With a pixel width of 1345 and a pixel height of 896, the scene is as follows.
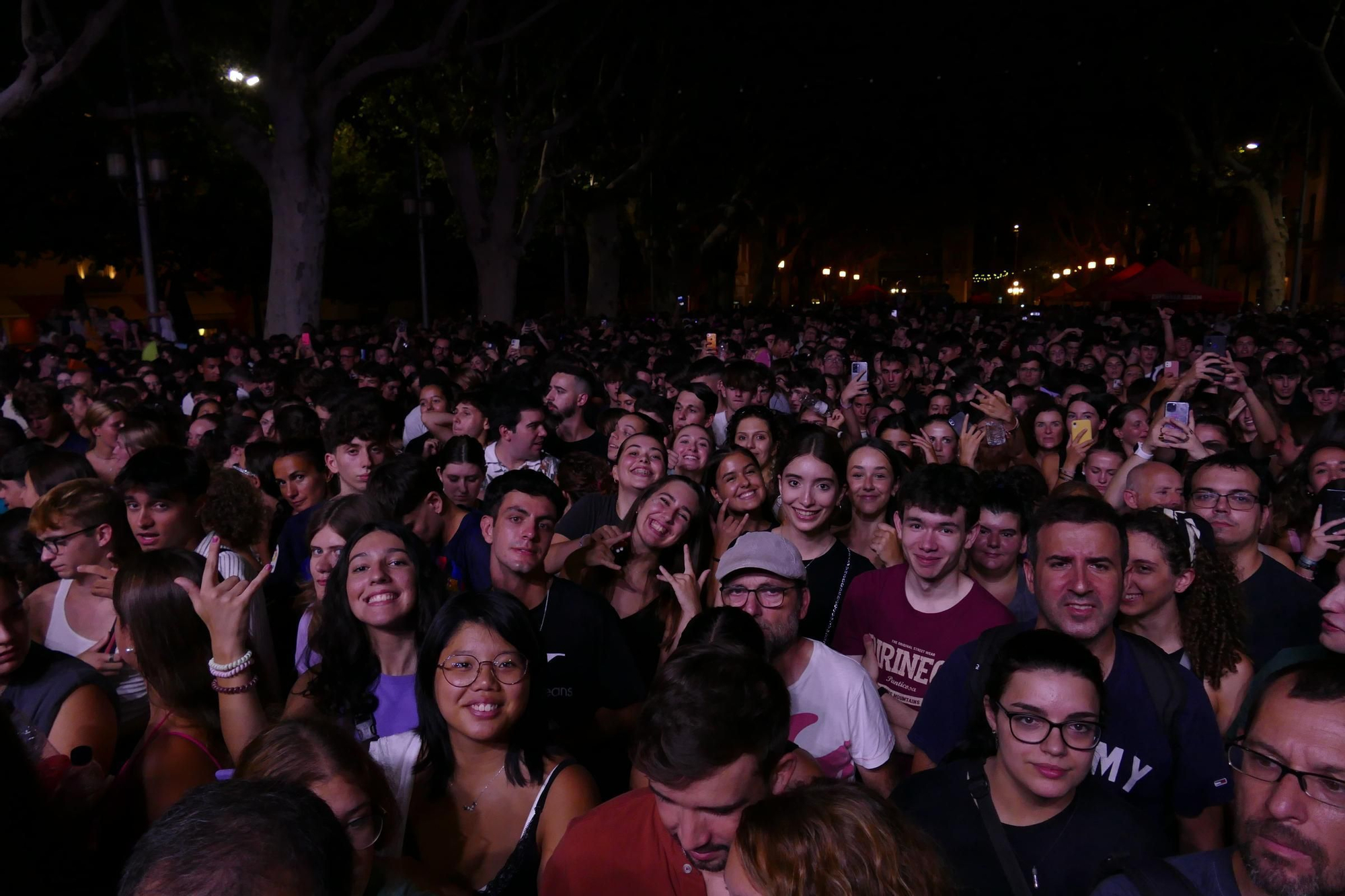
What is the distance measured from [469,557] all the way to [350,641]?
147 cm

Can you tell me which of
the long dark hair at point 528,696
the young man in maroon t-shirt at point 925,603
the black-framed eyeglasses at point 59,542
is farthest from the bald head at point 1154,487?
the black-framed eyeglasses at point 59,542

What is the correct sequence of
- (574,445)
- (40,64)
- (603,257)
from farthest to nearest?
(603,257) → (40,64) → (574,445)

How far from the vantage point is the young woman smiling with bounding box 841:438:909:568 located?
519cm

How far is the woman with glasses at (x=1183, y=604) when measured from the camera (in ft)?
12.1

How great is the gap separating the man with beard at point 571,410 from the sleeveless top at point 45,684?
467cm

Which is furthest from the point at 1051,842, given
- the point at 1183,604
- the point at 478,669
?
the point at 478,669

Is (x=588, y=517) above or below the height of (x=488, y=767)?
above

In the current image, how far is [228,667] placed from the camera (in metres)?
3.18

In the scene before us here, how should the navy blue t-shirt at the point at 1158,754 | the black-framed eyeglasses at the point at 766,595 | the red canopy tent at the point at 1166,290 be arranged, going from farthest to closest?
the red canopy tent at the point at 1166,290 < the black-framed eyeglasses at the point at 766,595 < the navy blue t-shirt at the point at 1158,754

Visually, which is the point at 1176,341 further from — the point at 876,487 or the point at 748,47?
the point at 748,47

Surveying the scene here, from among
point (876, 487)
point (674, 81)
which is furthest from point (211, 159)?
point (876, 487)

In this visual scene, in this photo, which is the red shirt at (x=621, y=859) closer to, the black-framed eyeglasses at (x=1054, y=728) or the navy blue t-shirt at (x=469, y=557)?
the black-framed eyeglasses at (x=1054, y=728)

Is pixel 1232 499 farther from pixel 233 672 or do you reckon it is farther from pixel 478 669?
pixel 233 672

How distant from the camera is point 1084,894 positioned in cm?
263
